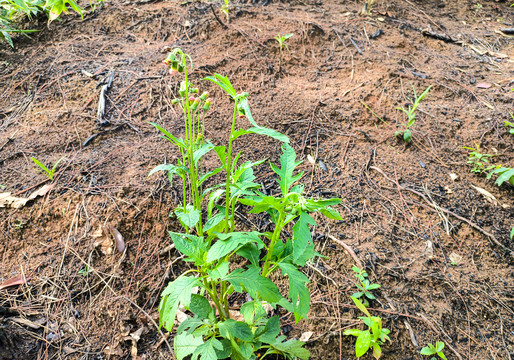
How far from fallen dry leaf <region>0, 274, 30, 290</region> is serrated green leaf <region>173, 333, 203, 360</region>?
1176 mm

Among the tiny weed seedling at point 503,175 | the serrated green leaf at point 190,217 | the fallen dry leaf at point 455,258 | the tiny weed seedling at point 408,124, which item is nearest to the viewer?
the serrated green leaf at point 190,217

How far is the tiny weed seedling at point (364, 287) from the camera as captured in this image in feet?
6.72

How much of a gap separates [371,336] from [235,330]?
81 centimetres

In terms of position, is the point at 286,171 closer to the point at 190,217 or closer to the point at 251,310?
the point at 190,217

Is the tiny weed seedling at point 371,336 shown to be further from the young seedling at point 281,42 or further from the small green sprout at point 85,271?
the young seedling at point 281,42

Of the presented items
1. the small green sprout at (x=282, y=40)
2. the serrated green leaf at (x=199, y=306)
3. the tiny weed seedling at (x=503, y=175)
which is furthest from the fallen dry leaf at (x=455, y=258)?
the small green sprout at (x=282, y=40)

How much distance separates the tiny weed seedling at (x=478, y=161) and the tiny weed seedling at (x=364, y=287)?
4.87 feet

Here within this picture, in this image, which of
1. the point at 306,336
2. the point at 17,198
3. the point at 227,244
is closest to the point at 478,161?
the point at 306,336

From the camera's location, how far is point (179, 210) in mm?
1755

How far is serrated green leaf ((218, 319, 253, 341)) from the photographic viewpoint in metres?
1.52

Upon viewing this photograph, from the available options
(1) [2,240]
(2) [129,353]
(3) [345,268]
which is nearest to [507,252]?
(3) [345,268]

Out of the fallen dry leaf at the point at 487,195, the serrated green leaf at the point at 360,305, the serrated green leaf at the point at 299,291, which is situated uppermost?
the serrated green leaf at the point at 299,291

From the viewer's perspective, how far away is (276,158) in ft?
9.24

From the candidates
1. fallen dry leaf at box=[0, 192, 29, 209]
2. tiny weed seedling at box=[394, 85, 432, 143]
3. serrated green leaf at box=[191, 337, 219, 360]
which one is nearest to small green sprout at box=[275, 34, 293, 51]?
tiny weed seedling at box=[394, 85, 432, 143]
